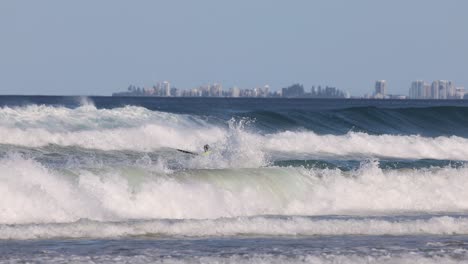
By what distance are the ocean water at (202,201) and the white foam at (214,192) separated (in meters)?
0.03

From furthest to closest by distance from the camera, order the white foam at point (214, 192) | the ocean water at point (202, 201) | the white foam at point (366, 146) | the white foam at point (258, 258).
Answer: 1. the white foam at point (366, 146)
2. the white foam at point (214, 192)
3. the ocean water at point (202, 201)
4. the white foam at point (258, 258)

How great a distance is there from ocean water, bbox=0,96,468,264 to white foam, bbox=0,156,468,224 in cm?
3

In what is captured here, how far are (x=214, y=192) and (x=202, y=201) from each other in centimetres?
71

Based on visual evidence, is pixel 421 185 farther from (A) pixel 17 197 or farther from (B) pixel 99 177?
(A) pixel 17 197

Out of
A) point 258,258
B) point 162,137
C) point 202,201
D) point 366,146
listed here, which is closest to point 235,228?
point 258,258

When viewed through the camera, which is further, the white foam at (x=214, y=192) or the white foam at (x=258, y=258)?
the white foam at (x=214, y=192)

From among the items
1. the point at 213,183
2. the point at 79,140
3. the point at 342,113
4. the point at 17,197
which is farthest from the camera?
the point at 342,113

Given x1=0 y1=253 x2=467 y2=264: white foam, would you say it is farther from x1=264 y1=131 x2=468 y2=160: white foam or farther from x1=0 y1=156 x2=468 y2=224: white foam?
x1=264 y1=131 x2=468 y2=160: white foam

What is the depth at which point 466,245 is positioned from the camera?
15297 millimetres

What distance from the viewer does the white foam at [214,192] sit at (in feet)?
59.6

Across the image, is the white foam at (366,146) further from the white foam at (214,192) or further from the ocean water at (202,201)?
the white foam at (214,192)

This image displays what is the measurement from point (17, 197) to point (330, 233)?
18.2 ft

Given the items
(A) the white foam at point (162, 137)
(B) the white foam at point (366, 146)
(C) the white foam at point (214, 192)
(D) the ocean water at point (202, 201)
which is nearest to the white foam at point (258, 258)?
(D) the ocean water at point (202, 201)

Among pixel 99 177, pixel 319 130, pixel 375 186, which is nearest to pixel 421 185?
pixel 375 186
